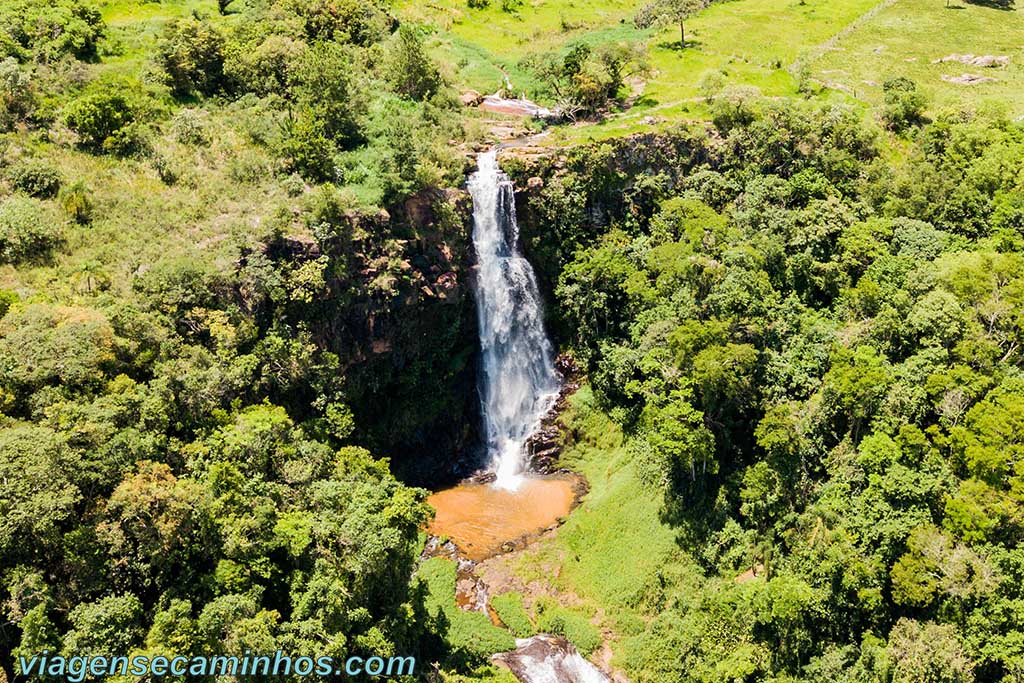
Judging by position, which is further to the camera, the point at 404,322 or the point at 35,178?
the point at 404,322

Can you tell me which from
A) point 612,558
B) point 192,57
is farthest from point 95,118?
point 612,558

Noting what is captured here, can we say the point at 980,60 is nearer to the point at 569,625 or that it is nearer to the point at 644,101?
the point at 644,101

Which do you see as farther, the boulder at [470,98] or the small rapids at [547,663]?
the boulder at [470,98]

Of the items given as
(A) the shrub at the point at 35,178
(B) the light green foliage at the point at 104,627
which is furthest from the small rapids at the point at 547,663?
(A) the shrub at the point at 35,178

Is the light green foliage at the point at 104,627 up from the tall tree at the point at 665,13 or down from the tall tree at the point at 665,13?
down

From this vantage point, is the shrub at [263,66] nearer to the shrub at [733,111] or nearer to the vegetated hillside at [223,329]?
the vegetated hillside at [223,329]
